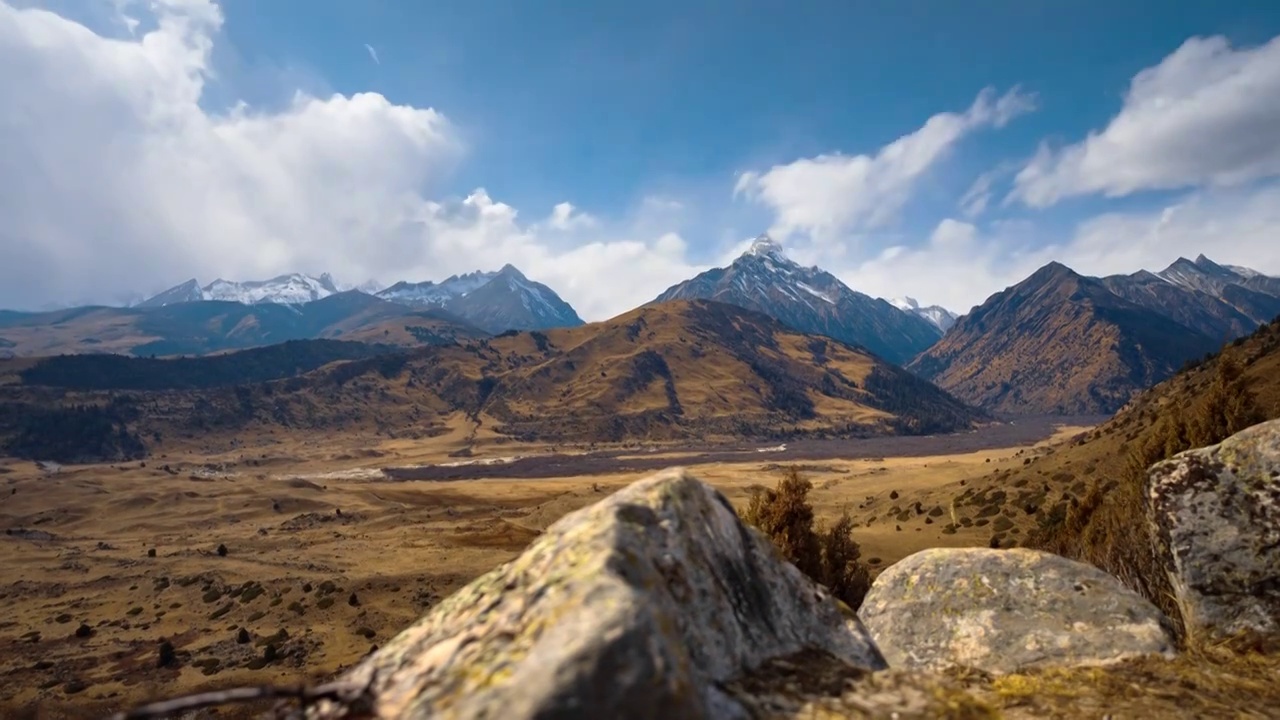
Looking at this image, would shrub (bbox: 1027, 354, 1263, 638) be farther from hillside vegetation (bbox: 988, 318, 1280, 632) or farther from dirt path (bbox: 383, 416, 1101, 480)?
dirt path (bbox: 383, 416, 1101, 480)

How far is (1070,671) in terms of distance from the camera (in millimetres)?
7930

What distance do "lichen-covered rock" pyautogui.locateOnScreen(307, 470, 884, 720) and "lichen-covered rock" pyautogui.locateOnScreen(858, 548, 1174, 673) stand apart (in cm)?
384

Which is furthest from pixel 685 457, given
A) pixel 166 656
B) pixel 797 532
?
pixel 797 532

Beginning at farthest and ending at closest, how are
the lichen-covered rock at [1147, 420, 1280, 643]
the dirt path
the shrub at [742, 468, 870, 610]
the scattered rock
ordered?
the dirt path < the scattered rock < the shrub at [742, 468, 870, 610] < the lichen-covered rock at [1147, 420, 1280, 643]

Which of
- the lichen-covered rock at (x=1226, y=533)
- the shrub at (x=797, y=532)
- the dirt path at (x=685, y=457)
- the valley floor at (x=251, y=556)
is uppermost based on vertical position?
the lichen-covered rock at (x=1226, y=533)

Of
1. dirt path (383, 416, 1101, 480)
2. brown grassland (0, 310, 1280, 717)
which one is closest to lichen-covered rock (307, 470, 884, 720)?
brown grassland (0, 310, 1280, 717)

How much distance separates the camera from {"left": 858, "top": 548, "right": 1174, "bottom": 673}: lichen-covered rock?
348 inches

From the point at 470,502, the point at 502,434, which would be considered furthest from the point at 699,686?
the point at 502,434

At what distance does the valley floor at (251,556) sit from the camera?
95.8ft

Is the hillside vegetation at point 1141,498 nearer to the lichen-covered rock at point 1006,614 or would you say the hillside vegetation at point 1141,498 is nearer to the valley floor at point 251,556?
the lichen-covered rock at point 1006,614

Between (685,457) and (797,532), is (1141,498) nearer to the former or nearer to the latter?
(797,532)

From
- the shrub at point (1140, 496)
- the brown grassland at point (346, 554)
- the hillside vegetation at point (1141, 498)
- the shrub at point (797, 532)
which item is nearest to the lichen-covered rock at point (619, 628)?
the brown grassland at point (346, 554)

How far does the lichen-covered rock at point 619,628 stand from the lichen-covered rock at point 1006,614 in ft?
12.6

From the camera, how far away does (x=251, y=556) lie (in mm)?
52531
